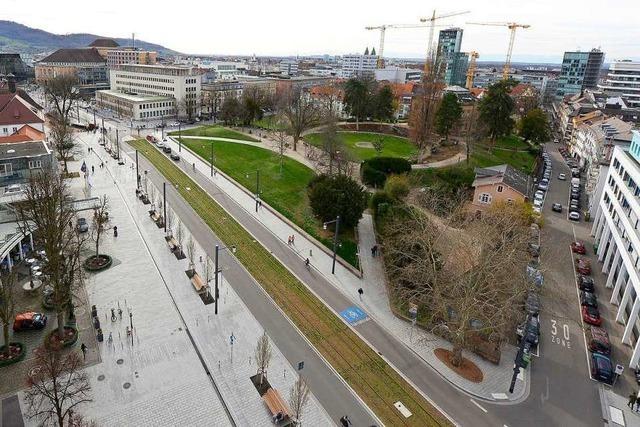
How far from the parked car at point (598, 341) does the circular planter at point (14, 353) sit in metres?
40.9

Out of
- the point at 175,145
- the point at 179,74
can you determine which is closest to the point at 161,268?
the point at 175,145

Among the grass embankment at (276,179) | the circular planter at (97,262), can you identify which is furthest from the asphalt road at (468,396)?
the circular planter at (97,262)

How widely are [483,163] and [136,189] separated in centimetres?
5902

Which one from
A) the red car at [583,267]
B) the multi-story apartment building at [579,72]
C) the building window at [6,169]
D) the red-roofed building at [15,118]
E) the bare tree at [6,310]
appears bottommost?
the red car at [583,267]

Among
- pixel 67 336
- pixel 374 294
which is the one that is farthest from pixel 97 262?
pixel 374 294

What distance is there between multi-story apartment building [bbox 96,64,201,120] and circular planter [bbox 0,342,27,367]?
3399 inches

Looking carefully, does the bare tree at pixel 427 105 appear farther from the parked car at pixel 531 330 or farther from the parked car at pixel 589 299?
the parked car at pixel 531 330

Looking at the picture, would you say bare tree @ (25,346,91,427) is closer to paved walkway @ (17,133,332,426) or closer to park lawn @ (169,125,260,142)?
paved walkway @ (17,133,332,426)

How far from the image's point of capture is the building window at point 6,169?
148ft

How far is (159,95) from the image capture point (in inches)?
4589

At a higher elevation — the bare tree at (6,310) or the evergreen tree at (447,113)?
the evergreen tree at (447,113)

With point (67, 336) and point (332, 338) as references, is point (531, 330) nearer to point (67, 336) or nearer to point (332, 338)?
point (332, 338)

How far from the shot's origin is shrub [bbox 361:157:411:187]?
63.8 meters

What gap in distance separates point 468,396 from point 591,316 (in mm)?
17039
